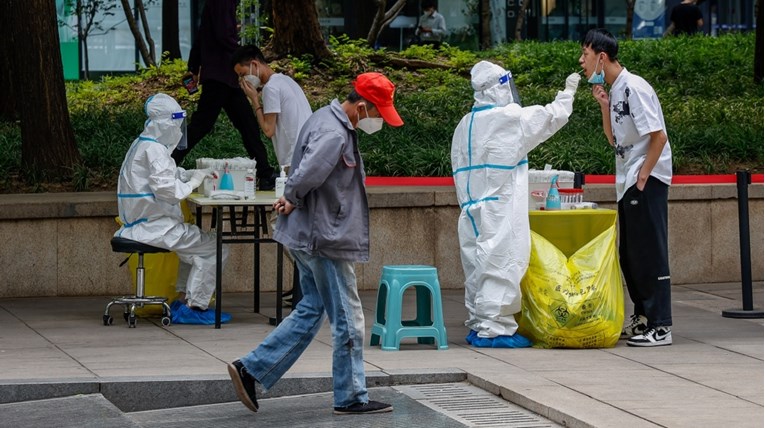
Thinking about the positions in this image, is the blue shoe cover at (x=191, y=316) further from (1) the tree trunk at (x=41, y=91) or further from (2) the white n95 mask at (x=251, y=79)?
(1) the tree trunk at (x=41, y=91)

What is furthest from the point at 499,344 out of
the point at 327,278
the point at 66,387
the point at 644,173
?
the point at 66,387

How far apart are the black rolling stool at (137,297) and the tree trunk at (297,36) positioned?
9083mm

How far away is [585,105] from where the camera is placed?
16.2 metres

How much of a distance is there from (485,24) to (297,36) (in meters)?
10.9

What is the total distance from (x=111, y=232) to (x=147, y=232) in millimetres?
1740

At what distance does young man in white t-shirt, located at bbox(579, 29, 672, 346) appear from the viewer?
29.1 ft

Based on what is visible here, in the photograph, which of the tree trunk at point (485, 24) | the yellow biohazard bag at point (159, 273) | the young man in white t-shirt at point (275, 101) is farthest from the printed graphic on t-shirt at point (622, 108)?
the tree trunk at point (485, 24)

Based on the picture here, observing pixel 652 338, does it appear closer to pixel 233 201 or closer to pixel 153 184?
pixel 233 201

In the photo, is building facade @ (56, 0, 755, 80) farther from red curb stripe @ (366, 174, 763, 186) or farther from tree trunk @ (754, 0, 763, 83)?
red curb stripe @ (366, 174, 763, 186)

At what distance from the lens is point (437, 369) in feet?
26.7

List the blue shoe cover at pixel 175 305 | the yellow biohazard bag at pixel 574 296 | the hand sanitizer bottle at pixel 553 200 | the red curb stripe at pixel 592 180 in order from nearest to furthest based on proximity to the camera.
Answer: the yellow biohazard bag at pixel 574 296 < the hand sanitizer bottle at pixel 553 200 < the blue shoe cover at pixel 175 305 < the red curb stripe at pixel 592 180

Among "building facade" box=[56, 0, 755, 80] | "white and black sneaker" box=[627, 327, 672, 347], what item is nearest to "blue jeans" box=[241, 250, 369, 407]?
"white and black sneaker" box=[627, 327, 672, 347]

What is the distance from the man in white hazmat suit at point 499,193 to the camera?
8.84m

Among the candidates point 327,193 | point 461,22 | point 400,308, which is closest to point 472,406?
point 327,193
